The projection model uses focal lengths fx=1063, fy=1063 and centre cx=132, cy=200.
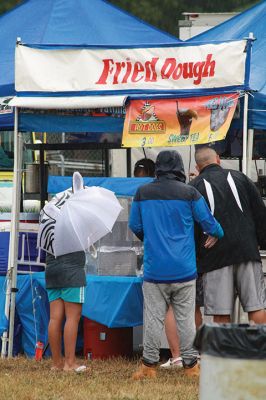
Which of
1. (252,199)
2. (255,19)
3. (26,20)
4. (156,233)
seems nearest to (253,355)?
(156,233)

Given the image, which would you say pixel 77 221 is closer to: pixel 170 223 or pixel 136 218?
pixel 136 218

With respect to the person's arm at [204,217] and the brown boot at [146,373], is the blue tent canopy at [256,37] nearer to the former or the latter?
the person's arm at [204,217]

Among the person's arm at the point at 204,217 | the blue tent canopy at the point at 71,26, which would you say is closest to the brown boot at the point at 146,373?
the person's arm at the point at 204,217

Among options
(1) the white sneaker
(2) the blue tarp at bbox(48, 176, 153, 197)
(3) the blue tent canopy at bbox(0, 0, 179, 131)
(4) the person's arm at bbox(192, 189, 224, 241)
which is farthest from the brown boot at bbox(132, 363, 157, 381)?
(3) the blue tent canopy at bbox(0, 0, 179, 131)

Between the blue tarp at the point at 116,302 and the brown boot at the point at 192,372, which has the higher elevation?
the blue tarp at the point at 116,302

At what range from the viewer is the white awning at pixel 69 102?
9.80 meters

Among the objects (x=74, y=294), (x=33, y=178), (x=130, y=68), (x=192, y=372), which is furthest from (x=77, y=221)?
(x=33, y=178)

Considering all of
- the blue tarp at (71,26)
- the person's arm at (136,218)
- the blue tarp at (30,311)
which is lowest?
the blue tarp at (30,311)

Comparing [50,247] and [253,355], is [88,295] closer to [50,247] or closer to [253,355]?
[50,247]

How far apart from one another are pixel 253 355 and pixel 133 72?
4.86 meters

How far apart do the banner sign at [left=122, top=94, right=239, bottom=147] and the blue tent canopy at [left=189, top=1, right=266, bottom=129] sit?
30 cm

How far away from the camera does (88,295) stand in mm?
9891

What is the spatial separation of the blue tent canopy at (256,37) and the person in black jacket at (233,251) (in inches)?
38.5

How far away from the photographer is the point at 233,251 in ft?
28.7
